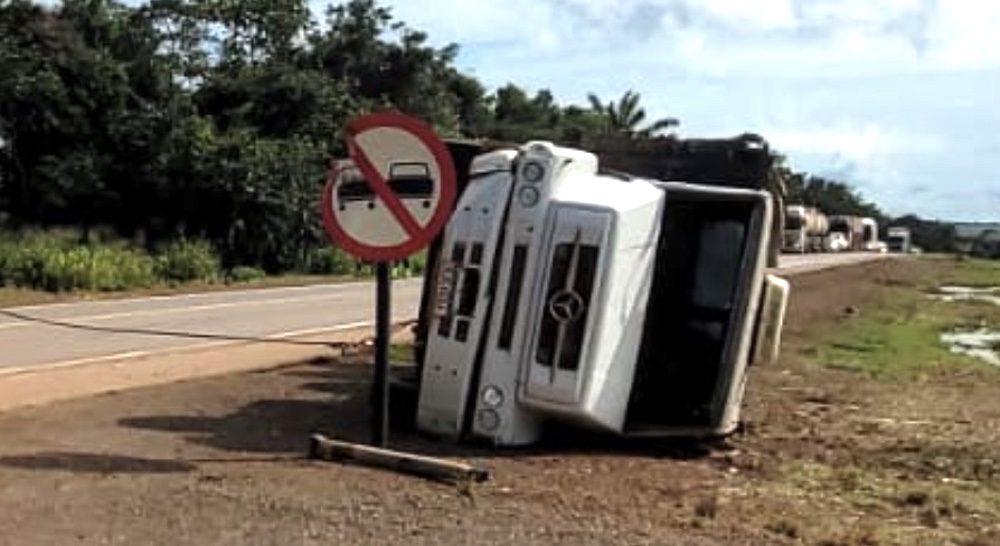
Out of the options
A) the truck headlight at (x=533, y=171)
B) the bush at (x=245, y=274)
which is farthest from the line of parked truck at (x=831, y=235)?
the truck headlight at (x=533, y=171)

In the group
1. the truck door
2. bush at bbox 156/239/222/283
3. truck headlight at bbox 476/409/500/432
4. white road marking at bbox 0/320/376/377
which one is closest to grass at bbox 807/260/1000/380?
white road marking at bbox 0/320/376/377

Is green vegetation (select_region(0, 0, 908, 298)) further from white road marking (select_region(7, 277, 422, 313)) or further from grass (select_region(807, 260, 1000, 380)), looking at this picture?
grass (select_region(807, 260, 1000, 380))

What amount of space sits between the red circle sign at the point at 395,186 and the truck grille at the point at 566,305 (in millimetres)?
866

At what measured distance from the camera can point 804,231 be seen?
9331 cm

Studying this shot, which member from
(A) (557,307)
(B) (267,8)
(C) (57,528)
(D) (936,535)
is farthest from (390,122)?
(B) (267,8)

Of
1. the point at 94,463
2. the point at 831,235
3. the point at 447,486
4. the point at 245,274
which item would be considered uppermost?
the point at 447,486

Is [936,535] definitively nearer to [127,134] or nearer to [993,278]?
[127,134]

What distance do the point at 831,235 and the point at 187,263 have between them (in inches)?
3072

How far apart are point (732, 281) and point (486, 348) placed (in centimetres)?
210

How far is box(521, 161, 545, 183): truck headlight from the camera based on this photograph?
9.95 metres

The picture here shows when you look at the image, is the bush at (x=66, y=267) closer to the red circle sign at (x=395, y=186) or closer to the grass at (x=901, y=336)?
the grass at (x=901, y=336)

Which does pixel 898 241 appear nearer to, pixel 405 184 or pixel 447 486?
pixel 405 184

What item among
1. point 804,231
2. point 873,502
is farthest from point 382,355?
point 804,231

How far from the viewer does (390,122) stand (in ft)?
30.5
